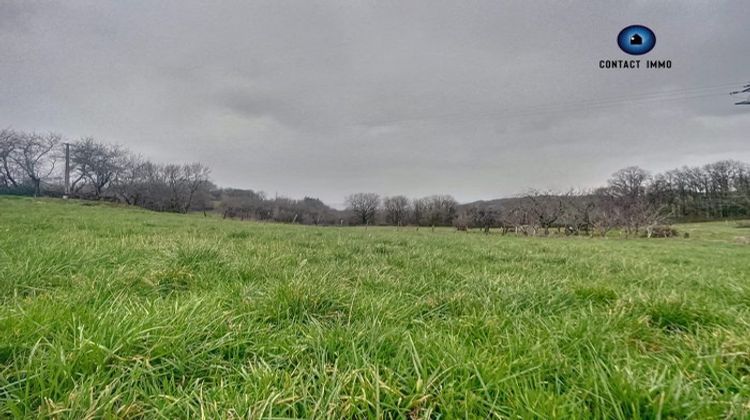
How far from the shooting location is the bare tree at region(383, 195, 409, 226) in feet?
230

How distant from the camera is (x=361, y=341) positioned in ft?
A: 6.18

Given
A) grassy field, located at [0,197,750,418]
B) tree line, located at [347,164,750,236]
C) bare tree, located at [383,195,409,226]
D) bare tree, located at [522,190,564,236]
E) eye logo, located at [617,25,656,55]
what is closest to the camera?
grassy field, located at [0,197,750,418]

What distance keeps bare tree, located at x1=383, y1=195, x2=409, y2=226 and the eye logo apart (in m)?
55.6

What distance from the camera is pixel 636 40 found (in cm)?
1246

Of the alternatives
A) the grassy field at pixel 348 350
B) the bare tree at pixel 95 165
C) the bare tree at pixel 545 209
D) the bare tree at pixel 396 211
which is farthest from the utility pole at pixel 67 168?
the bare tree at pixel 545 209

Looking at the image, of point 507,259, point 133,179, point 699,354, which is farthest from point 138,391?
point 133,179

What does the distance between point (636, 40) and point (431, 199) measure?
6403cm

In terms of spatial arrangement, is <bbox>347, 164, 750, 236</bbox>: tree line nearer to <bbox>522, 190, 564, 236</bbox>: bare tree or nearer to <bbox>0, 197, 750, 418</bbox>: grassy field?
<bbox>522, 190, 564, 236</bbox>: bare tree

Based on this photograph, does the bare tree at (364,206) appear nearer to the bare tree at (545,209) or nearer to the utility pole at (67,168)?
the bare tree at (545,209)

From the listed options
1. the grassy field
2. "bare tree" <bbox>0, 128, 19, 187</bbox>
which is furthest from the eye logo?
"bare tree" <bbox>0, 128, 19, 187</bbox>

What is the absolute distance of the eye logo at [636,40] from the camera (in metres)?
12.2

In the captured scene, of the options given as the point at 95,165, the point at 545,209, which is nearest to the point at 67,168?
the point at 95,165

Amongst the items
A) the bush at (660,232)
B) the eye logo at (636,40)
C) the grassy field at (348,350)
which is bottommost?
the bush at (660,232)

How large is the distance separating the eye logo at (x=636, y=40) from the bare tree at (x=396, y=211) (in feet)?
183
